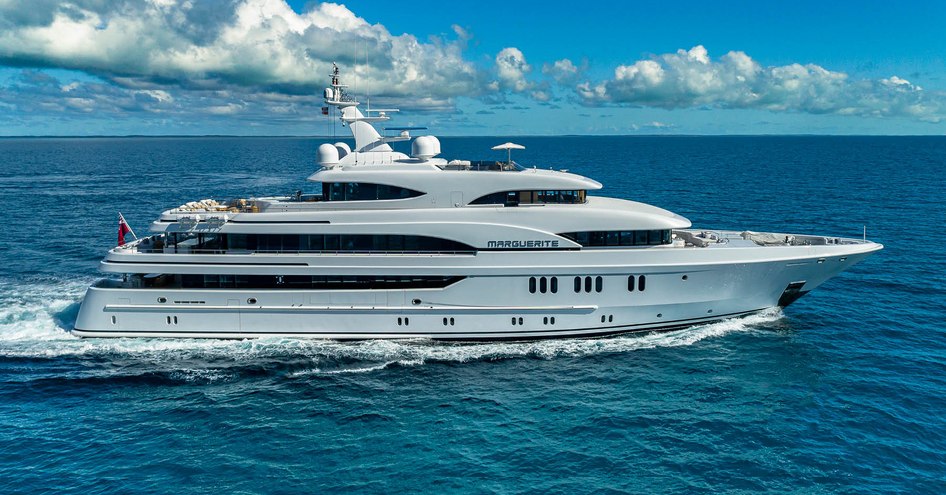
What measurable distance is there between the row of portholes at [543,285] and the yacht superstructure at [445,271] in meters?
0.05

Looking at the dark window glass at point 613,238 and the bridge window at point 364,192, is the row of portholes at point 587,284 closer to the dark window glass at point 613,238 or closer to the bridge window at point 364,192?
the dark window glass at point 613,238

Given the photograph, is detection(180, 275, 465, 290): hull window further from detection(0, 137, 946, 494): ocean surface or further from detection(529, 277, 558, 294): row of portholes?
detection(529, 277, 558, 294): row of portholes

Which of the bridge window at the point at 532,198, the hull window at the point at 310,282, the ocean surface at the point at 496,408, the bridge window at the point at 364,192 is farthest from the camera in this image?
the bridge window at the point at 364,192

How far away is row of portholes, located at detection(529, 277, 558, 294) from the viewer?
24359 mm

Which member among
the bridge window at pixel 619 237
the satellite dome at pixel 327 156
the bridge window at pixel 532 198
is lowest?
the bridge window at pixel 619 237

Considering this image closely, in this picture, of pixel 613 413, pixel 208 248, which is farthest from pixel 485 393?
pixel 208 248

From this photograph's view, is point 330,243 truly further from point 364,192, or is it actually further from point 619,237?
point 619,237

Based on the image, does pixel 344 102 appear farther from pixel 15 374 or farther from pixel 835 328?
pixel 835 328

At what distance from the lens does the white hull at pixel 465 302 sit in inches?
956

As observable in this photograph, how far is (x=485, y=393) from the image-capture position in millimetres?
20328

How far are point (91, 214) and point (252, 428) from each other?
135 ft

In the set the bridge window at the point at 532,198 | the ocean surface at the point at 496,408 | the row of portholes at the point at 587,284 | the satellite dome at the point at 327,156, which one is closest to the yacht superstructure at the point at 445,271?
the row of portholes at the point at 587,284

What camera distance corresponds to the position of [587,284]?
24422 millimetres

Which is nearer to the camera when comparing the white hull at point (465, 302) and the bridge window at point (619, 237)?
the white hull at point (465, 302)
